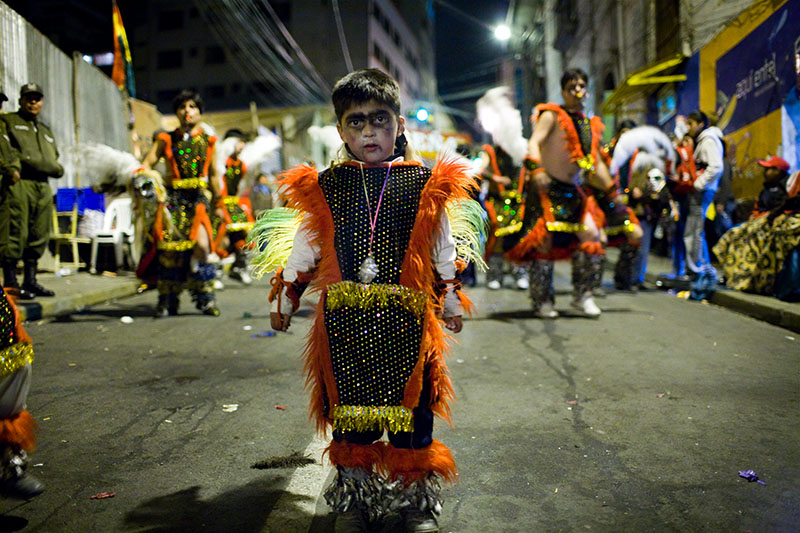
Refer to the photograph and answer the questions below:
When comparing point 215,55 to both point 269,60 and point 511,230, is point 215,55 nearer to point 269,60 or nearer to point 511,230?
point 269,60

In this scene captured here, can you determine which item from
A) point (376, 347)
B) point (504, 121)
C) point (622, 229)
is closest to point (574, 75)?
point (504, 121)

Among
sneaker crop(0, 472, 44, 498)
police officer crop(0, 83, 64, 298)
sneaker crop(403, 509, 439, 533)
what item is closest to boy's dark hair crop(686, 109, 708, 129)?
police officer crop(0, 83, 64, 298)

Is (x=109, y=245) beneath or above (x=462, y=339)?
above

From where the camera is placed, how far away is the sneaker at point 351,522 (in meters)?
2.29

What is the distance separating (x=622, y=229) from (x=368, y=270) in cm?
617

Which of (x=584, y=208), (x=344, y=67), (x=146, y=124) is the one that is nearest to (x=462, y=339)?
(x=584, y=208)

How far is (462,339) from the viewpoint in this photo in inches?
237

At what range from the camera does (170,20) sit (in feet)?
170

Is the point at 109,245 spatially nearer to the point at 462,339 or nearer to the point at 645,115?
the point at 462,339

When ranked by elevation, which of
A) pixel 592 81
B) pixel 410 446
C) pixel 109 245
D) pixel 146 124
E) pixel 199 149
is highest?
pixel 592 81

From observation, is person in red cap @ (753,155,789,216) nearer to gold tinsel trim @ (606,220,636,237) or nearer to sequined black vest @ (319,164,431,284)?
gold tinsel trim @ (606,220,636,237)

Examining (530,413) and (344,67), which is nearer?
(530,413)

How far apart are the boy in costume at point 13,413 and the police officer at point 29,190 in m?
5.79

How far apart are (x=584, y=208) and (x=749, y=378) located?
2803mm
